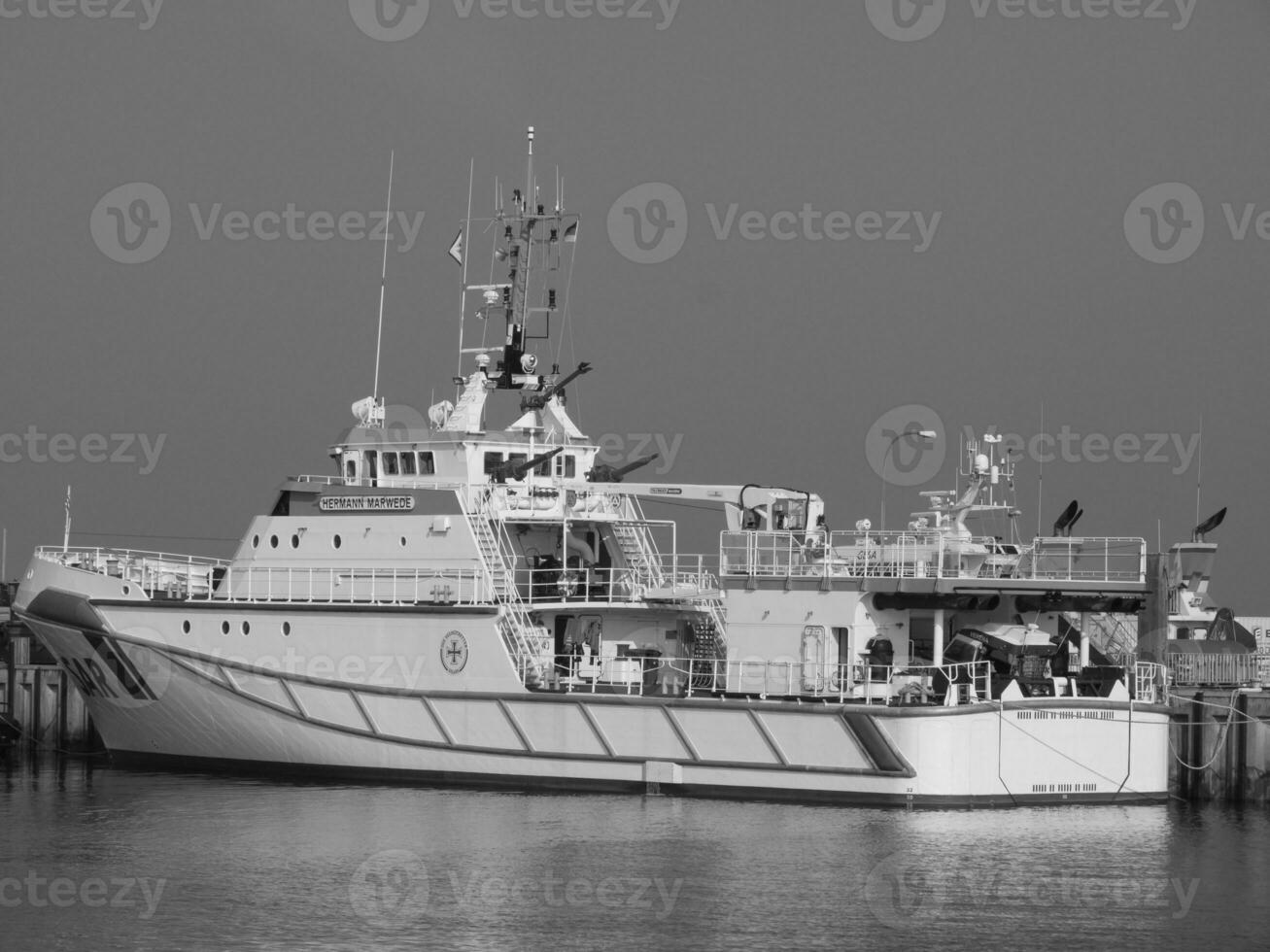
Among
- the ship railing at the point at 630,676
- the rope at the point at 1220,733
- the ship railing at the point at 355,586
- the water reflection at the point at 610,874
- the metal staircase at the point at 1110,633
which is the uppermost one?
the ship railing at the point at 355,586

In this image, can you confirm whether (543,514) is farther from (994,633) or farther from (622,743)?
(994,633)

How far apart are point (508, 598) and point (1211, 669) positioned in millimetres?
10463

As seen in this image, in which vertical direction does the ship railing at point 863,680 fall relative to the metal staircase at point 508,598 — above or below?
below

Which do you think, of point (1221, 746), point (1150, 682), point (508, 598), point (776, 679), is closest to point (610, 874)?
point (776, 679)

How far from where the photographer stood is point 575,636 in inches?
1266

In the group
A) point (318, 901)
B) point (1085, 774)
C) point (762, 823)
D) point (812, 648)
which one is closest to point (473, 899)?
point (318, 901)

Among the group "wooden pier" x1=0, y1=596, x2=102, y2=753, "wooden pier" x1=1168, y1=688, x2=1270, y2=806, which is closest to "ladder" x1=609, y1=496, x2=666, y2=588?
"wooden pier" x1=1168, y1=688, x2=1270, y2=806

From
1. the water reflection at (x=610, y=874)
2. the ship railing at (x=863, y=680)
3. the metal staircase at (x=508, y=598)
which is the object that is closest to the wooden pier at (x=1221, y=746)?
the water reflection at (x=610, y=874)

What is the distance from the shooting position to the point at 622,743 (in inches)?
1180

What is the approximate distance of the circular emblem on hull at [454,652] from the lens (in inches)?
1214

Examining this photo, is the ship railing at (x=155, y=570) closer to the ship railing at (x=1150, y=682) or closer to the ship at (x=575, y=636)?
the ship at (x=575, y=636)

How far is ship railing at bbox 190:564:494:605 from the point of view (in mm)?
31422

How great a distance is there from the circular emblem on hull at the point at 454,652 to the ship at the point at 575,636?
3cm

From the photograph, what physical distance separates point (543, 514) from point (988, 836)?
9.21m
